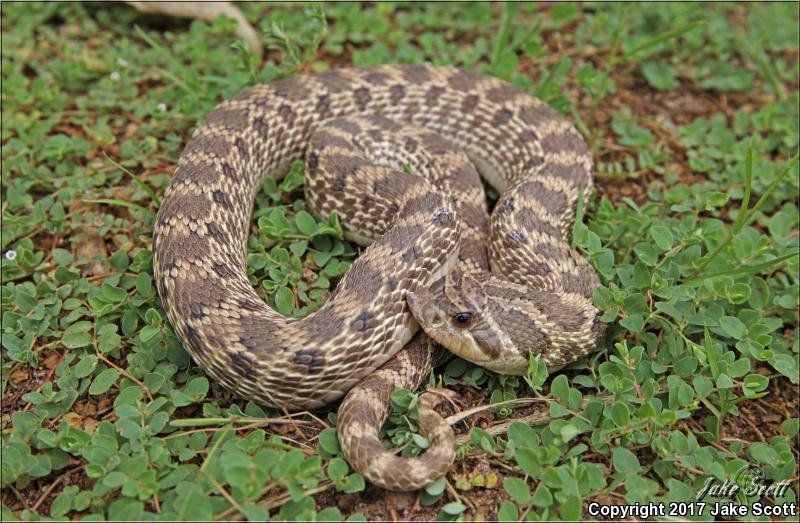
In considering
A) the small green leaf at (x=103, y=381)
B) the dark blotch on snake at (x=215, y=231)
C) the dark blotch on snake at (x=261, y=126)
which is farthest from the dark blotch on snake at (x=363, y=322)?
the dark blotch on snake at (x=261, y=126)

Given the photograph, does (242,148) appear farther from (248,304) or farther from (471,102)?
(471,102)

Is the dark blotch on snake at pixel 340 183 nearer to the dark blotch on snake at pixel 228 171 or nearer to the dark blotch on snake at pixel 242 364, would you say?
the dark blotch on snake at pixel 228 171

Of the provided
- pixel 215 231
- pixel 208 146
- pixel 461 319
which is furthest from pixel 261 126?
pixel 461 319

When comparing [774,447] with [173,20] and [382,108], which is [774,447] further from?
[173,20]

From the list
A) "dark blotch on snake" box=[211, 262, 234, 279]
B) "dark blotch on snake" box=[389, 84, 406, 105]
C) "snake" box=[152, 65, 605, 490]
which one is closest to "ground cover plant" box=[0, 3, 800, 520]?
"snake" box=[152, 65, 605, 490]

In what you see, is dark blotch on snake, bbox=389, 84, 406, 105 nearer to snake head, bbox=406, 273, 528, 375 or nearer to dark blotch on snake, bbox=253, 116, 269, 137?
dark blotch on snake, bbox=253, 116, 269, 137

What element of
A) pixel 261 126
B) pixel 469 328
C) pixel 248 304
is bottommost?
pixel 248 304
